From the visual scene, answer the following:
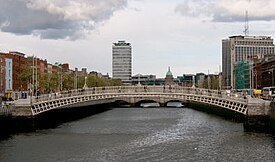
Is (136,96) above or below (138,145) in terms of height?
above

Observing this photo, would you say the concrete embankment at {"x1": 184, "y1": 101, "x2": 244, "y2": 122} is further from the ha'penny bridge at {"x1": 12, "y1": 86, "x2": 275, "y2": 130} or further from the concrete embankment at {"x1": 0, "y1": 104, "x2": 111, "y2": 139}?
the concrete embankment at {"x1": 0, "y1": 104, "x2": 111, "y2": 139}

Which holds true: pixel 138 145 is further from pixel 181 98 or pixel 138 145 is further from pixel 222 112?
pixel 222 112

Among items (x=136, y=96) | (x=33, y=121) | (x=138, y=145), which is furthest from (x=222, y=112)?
(x=138, y=145)

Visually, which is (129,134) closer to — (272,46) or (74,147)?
(74,147)

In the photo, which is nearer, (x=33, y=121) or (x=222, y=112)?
(x=33, y=121)

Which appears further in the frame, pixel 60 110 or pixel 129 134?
pixel 60 110

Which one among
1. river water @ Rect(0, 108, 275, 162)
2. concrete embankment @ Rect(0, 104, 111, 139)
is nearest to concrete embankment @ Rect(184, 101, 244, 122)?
river water @ Rect(0, 108, 275, 162)

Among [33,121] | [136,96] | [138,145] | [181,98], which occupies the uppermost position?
[136,96]

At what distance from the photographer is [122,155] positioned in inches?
1355

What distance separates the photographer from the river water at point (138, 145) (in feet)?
110

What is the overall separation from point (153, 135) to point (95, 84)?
75.6 meters

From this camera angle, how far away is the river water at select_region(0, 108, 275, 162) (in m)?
33.6

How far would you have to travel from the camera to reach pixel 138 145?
1543 inches

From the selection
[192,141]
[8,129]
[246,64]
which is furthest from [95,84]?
[192,141]
